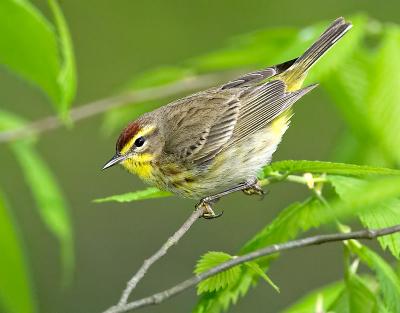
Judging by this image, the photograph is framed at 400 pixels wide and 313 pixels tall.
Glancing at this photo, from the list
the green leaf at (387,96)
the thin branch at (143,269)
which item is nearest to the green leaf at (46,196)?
the thin branch at (143,269)

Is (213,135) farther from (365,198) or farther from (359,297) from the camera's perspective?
(365,198)

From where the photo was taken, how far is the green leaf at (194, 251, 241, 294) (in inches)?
117

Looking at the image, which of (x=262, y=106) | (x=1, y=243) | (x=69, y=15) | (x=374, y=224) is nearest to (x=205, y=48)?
(x=69, y=15)

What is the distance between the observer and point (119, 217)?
11555 millimetres

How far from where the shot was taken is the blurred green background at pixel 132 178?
10.7 m

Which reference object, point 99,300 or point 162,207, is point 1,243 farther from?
point 162,207

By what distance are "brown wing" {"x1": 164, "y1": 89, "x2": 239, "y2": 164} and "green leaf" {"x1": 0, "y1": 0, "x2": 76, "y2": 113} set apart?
118 cm

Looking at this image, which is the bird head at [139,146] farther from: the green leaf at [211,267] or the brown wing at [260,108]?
the green leaf at [211,267]

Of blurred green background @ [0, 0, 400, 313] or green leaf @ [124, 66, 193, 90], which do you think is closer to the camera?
green leaf @ [124, 66, 193, 90]

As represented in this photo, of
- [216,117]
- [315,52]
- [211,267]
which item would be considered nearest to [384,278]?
[211,267]

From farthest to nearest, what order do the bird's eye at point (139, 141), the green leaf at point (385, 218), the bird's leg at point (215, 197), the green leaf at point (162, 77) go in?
the green leaf at point (162, 77) → the bird's eye at point (139, 141) → the bird's leg at point (215, 197) → the green leaf at point (385, 218)

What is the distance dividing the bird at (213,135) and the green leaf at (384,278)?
60.7 inches

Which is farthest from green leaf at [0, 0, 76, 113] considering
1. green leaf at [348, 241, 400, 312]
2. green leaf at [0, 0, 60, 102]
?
green leaf at [348, 241, 400, 312]

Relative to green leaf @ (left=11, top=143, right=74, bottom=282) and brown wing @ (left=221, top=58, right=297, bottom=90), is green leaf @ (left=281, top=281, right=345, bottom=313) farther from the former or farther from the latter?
brown wing @ (left=221, top=58, right=297, bottom=90)
